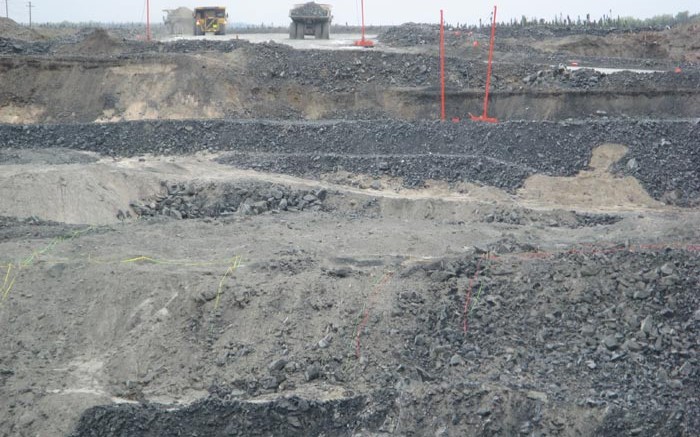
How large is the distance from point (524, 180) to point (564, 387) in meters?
8.75

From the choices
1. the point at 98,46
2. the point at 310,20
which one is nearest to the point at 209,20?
the point at 310,20

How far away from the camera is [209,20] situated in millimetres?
36062

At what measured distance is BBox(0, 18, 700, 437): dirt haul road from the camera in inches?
329

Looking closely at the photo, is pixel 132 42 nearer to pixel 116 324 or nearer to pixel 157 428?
pixel 116 324

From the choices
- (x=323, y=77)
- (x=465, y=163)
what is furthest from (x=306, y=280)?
(x=323, y=77)

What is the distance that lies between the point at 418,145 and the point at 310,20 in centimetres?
1701

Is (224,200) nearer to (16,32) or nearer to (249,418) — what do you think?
(249,418)

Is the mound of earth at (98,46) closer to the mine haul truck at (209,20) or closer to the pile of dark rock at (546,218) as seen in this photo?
the mine haul truck at (209,20)

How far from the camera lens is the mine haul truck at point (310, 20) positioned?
109 ft

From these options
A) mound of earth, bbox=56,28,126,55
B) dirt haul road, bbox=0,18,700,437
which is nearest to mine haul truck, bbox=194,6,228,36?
mound of earth, bbox=56,28,126,55

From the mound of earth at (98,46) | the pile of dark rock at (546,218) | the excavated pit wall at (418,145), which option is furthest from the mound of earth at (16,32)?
the pile of dark rock at (546,218)

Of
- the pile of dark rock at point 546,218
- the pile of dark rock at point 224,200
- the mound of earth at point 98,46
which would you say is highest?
the mound of earth at point 98,46

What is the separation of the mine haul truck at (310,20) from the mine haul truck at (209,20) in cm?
395

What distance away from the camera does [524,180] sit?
1653 centimetres
